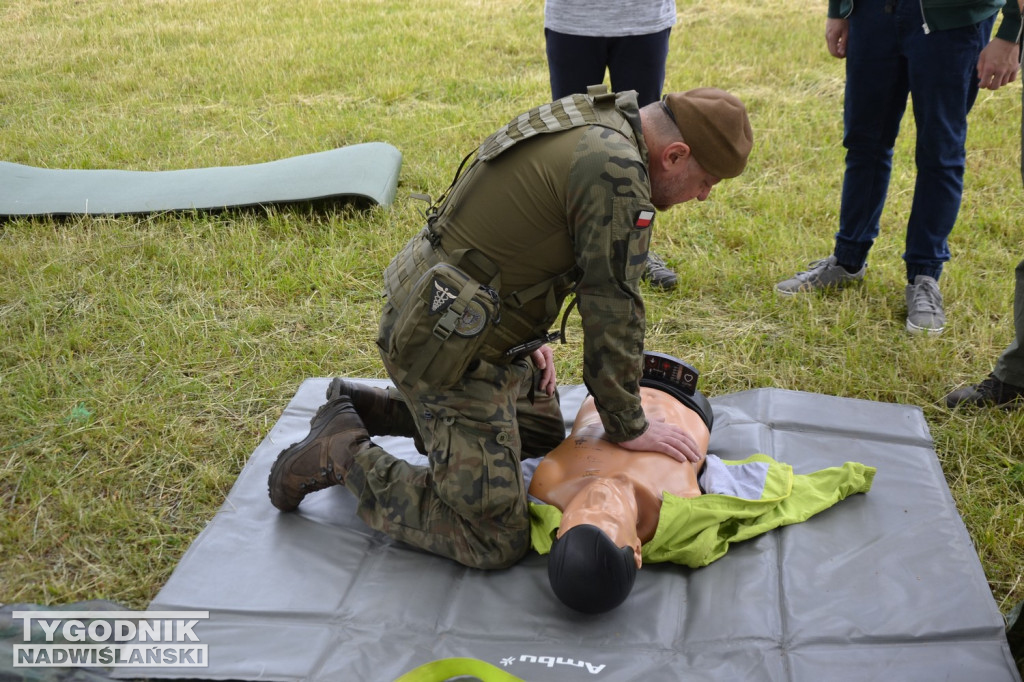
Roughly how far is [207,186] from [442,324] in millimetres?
3650

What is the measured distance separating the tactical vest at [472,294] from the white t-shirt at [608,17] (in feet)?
5.66

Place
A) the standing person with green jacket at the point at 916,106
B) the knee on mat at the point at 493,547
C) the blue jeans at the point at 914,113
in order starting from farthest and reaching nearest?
the blue jeans at the point at 914,113
the standing person with green jacket at the point at 916,106
the knee on mat at the point at 493,547

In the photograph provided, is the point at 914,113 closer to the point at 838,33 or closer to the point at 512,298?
the point at 838,33

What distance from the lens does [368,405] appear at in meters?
3.30

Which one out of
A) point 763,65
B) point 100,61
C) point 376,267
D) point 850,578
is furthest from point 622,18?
point 100,61

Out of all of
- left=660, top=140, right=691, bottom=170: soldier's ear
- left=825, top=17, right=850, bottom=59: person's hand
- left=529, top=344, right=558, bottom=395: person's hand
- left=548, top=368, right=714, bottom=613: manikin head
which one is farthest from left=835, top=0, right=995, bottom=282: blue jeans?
left=548, top=368, right=714, bottom=613: manikin head

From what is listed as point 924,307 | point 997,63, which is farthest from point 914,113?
point 924,307

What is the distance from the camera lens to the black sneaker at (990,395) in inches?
138

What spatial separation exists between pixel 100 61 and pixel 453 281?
27.6 ft

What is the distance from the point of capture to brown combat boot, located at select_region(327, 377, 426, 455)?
3.26 metres

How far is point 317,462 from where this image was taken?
2953mm

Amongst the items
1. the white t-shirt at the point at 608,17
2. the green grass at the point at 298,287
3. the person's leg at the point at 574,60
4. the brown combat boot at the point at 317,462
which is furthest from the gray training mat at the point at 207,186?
the brown combat boot at the point at 317,462

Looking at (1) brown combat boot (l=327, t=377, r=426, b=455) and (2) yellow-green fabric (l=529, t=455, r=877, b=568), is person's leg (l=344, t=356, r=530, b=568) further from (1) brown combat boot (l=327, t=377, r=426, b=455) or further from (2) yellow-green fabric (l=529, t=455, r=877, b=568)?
(1) brown combat boot (l=327, t=377, r=426, b=455)

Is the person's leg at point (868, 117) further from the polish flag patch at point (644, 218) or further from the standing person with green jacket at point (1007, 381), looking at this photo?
the polish flag patch at point (644, 218)
